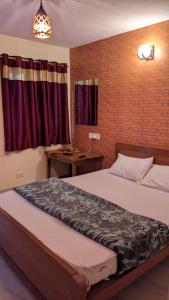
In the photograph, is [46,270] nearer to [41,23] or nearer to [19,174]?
[41,23]

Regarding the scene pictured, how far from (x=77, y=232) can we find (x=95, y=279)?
1.36ft

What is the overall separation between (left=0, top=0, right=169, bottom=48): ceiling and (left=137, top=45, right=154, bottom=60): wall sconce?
29 centimetres

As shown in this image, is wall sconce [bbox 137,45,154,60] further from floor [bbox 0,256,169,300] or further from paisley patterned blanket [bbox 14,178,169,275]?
floor [bbox 0,256,169,300]

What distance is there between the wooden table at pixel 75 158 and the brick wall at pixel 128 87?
0.15 metres

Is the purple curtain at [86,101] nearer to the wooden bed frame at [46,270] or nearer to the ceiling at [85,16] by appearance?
the ceiling at [85,16]

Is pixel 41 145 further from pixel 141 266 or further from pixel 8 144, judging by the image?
pixel 141 266

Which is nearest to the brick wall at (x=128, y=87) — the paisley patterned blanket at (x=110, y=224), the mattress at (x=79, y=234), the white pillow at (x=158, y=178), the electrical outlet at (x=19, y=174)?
the white pillow at (x=158, y=178)

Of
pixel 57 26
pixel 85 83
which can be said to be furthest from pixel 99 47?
pixel 57 26

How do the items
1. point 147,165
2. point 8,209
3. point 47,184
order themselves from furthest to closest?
point 147,165 → point 47,184 → point 8,209

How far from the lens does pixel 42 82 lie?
13.4 feet

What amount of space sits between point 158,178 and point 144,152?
0.61 m

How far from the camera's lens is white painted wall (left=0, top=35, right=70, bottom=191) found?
3.80m

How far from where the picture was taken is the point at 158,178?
293cm

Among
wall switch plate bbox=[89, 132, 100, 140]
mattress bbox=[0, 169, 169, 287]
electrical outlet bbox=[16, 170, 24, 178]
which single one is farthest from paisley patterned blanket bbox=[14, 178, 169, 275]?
wall switch plate bbox=[89, 132, 100, 140]
